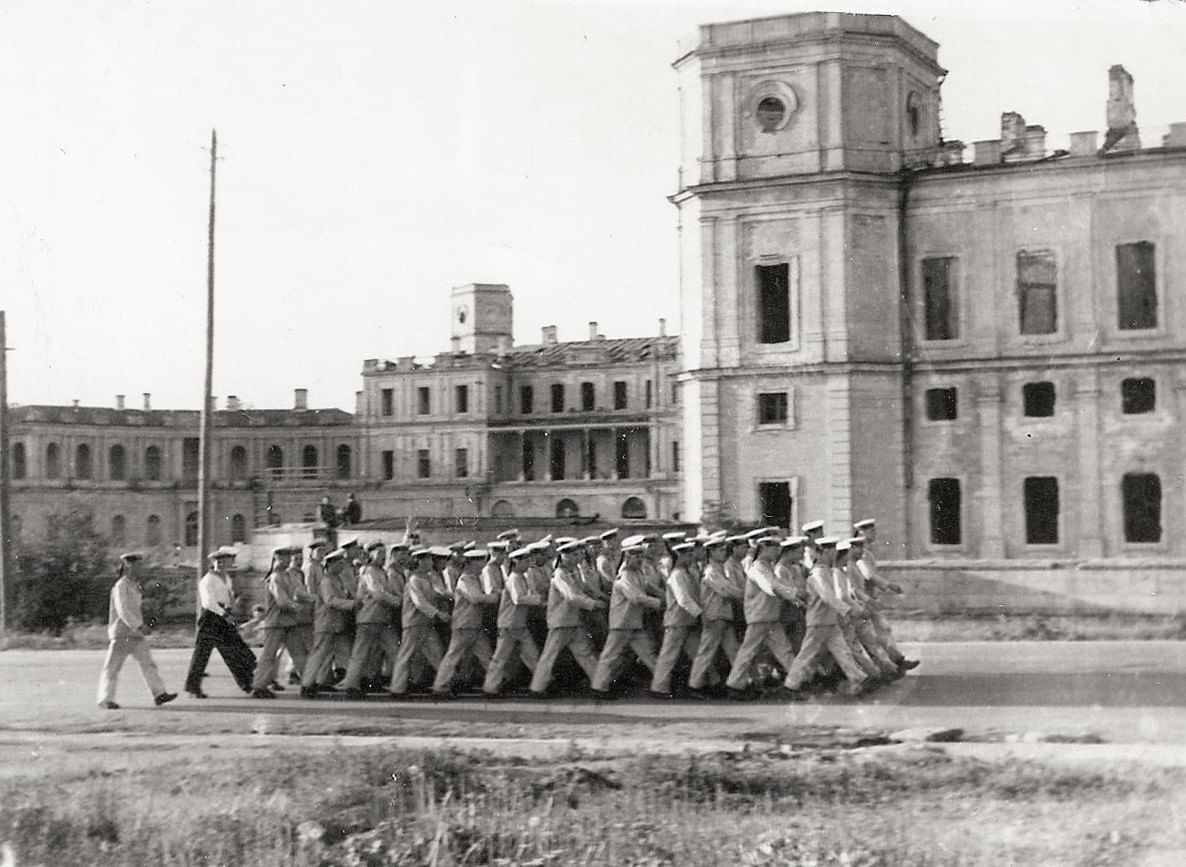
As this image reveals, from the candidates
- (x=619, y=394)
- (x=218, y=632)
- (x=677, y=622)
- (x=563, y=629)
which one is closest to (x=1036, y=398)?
(x=677, y=622)

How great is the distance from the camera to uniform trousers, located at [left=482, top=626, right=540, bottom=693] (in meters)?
14.1

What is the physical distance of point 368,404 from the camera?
62.8 meters

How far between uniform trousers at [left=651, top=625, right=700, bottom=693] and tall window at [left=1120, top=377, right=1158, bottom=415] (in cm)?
1977

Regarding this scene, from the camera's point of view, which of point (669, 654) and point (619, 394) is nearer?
point (669, 654)

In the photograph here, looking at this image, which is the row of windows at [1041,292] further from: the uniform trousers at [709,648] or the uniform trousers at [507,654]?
the uniform trousers at [507,654]

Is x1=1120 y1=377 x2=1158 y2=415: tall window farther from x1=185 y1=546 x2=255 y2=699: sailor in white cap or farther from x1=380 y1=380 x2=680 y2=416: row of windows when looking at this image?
x1=380 y1=380 x2=680 y2=416: row of windows

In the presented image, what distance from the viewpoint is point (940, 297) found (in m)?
32.9

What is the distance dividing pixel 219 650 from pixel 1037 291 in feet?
73.5

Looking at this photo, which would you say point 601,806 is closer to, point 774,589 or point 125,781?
point 125,781

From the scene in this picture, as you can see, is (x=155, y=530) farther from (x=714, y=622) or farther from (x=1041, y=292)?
(x=714, y=622)

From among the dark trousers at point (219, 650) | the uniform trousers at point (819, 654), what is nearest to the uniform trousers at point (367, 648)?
the dark trousers at point (219, 650)

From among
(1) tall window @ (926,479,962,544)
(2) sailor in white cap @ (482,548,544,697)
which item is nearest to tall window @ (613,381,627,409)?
(1) tall window @ (926,479,962,544)

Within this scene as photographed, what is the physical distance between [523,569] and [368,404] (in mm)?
49361

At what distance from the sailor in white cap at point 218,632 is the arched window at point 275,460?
41827 mm
